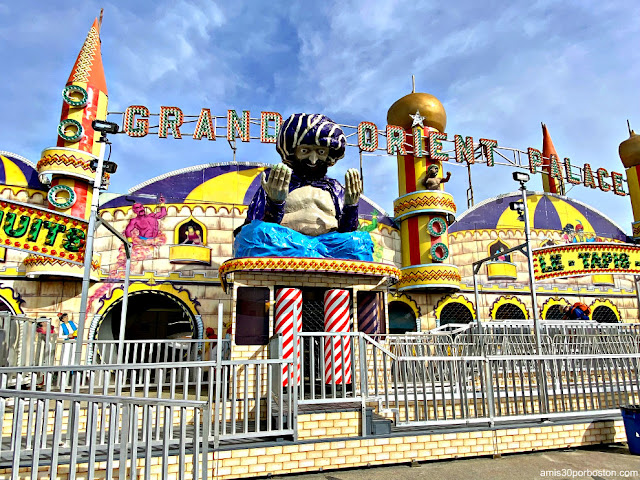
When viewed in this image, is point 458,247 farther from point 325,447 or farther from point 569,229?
point 325,447

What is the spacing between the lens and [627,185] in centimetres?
2167

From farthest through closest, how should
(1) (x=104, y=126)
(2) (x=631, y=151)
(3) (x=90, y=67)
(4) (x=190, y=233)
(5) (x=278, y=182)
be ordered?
(2) (x=631, y=151) → (4) (x=190, y=233) → (3) (x=90, y=67) → (5) (x=278, y=182) → (1) (x=104, y=126)

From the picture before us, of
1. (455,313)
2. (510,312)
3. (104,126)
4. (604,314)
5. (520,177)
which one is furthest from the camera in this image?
(604,314)

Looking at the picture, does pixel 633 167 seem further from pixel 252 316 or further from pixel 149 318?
pixel 149 318

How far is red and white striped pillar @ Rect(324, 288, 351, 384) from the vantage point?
755 cm

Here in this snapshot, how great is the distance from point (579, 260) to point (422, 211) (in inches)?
221

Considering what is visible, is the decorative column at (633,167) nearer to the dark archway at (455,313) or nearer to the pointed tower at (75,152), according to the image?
the dark archway at (455,313)

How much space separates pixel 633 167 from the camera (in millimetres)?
21625

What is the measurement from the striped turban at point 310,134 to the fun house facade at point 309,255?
0.04 m

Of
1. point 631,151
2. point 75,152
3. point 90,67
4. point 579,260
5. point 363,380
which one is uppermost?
point 90,67

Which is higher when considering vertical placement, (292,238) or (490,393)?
(292,238)

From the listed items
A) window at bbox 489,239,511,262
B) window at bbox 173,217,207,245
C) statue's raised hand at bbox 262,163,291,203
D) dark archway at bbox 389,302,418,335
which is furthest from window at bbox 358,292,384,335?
window at bbox 489,239,511,262

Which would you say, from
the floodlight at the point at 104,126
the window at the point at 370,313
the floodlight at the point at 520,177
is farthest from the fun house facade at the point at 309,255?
the floodlight at the point at 520,177

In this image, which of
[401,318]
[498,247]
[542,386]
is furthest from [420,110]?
[542,386]
